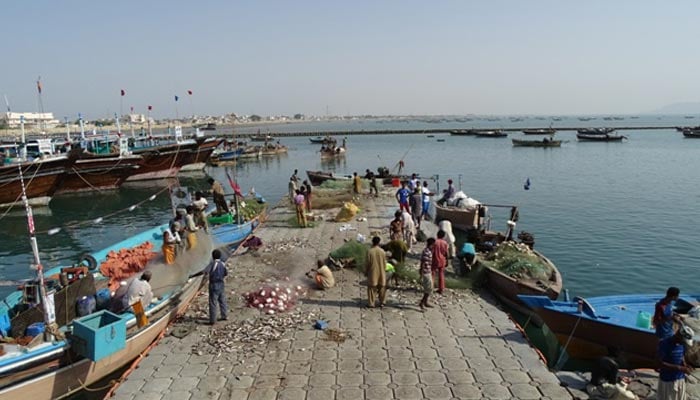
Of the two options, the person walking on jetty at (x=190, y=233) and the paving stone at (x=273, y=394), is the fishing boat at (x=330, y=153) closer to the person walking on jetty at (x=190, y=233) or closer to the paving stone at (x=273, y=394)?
the person walking on jetty at (x=190, y=233)

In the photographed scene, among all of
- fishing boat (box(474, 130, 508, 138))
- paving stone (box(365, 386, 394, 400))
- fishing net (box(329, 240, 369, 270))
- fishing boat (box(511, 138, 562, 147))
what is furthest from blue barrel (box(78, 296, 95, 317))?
fishing boat (box(474, 130, 508, 138))

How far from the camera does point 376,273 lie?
30.9ft

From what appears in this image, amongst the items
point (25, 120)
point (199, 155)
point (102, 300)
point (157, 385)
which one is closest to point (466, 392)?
point (157, 385)

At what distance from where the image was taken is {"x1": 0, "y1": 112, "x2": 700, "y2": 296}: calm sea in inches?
687

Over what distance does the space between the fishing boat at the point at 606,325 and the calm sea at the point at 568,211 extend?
4.91 metres

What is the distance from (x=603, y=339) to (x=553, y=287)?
7.54 ft

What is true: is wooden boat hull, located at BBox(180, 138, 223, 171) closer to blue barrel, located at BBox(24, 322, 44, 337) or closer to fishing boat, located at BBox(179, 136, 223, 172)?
fishing boat, located at BBox(179, 136, 223, 172)

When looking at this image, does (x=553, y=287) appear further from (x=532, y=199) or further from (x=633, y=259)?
(x=532, y=199)

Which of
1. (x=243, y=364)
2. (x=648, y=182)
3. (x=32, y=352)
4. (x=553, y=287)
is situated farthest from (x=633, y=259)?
(x=648, y=182)

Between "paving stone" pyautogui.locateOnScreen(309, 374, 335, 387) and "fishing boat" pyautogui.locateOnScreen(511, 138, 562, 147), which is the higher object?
"fishing boat" pyautogui.locateOnScreen(511, 138, 562, 147)

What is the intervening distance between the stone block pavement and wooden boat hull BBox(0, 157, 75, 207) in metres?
26.5

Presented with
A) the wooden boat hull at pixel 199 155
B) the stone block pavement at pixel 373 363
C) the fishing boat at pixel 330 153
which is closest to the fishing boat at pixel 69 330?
the stone block pavement at pixel 373 363

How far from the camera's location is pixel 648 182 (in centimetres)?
3716

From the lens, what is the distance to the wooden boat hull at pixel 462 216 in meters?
19.8
